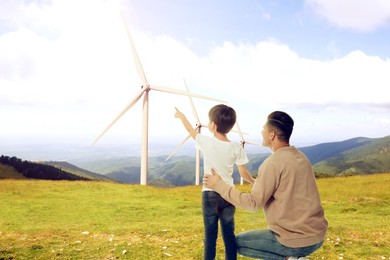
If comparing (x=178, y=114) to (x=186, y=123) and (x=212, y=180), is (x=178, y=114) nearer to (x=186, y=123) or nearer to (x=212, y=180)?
(x=186, y=123)

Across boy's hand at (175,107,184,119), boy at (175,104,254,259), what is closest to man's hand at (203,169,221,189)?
boy at (175,104,254,259)

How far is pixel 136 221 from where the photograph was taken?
1811cm

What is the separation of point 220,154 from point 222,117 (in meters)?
0.69

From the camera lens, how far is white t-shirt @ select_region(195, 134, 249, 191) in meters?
6.51

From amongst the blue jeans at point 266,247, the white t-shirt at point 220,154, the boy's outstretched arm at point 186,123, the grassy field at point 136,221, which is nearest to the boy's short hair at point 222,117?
the white t-shirt at point 220,154

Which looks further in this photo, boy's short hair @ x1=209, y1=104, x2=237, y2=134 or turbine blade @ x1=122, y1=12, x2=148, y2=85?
turbine blade @ x1=122, y1=12, x2=148, y2=85

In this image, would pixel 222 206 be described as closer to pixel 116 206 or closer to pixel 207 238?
→ pixel 207 238

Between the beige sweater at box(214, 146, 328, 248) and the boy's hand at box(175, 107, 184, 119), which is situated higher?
the boy's hand at box(175, 107, 184, 119)

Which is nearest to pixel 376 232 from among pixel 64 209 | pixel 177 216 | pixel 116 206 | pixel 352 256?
pixel 352 256

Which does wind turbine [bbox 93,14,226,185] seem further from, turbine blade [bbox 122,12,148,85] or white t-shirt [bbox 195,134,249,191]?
white t-shirt [bbox 195,134,249,191]

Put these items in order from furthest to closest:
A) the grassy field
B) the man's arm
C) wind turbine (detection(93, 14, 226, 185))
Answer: wind turbine (detection(93, 14, 226, 185)) < the grassy field < the man's arm

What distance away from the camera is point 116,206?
23.0 meters

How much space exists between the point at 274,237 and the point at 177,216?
15171mm

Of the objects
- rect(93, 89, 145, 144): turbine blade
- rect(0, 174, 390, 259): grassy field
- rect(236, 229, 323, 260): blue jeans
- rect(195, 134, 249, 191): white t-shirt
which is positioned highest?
rect(93, 89, 145, 144): turbine blade
